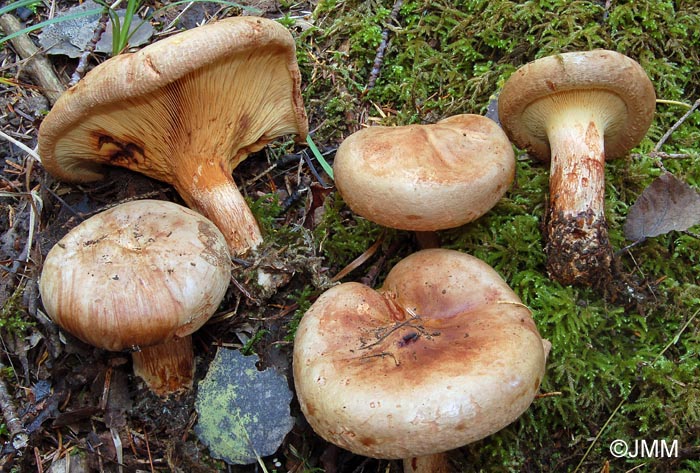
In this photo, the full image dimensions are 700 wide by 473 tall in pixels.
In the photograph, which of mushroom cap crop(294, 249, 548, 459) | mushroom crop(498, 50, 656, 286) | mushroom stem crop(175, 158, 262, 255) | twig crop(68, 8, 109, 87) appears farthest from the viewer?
twig crop(68, 8, 109, 87)

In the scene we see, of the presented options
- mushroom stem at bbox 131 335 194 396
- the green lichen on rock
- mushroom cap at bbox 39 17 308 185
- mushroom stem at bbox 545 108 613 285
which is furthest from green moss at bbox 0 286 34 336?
mushroom stem at bbox 545 108 613 285

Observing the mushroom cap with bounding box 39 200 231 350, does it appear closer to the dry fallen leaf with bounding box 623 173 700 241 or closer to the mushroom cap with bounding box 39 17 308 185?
the mushroom cap with bounding box 39 17 308 185

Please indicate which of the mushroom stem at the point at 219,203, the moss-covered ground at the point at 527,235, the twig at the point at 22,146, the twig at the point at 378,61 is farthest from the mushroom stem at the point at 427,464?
the twig at the point at 22,146

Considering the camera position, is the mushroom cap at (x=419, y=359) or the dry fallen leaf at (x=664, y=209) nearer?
the mushroom cap at (x=419, y=359)

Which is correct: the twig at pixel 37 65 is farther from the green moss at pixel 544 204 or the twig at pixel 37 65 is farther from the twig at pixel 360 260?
the twig at pixel 360 260

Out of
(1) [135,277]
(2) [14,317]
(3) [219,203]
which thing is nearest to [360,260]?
(3) [219,203]

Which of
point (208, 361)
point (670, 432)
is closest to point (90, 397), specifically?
point (208, 361)
